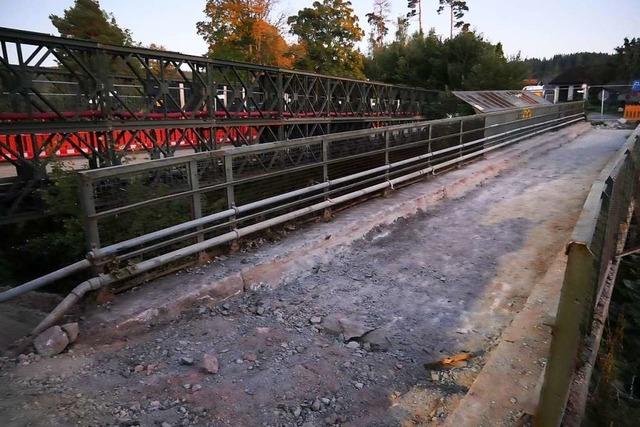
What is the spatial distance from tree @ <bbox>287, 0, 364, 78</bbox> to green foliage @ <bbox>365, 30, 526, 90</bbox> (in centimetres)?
353

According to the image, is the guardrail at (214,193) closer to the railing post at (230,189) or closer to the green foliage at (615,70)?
the railing post at (230,189)

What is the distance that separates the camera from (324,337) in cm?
371

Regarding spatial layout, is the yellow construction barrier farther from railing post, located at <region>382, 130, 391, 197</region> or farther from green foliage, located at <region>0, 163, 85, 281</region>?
green foliage, located at <region>0, 163, 85, 281</region>

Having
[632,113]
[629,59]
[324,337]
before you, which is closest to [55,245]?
[324,337]

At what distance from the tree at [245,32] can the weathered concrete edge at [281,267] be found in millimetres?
32886

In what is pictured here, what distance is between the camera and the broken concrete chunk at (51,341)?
3.17 m

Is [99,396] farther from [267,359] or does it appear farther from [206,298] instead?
[206,298]

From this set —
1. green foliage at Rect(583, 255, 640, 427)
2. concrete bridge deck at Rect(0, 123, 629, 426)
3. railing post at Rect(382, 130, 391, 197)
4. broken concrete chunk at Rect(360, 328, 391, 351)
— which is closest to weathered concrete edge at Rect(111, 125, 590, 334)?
concrete bridge deck at Rect(0, 123, 629, 426)

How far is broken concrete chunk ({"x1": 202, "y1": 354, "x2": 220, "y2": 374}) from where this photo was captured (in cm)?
313

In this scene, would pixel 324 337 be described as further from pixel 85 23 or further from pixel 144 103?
pixel 85 23

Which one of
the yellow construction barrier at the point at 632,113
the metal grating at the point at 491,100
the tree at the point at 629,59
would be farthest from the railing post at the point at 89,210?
the tree at the point at 629,59

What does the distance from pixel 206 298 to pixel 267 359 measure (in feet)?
3.38

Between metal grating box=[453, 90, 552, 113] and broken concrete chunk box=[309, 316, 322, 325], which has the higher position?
metal grating box=[453, 90, 552, 113]

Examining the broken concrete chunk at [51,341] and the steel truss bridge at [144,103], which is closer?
the broken concrete chunk at [51,341]
